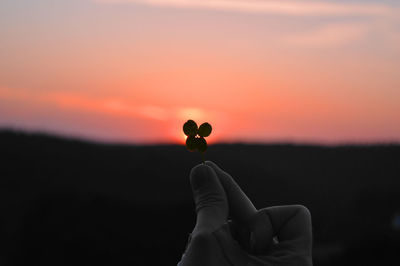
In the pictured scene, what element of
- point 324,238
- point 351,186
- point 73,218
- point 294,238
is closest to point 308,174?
point 351,186

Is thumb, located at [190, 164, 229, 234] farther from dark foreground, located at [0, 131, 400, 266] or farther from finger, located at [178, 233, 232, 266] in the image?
dark foreground, located at [0, 131, 400, 266]

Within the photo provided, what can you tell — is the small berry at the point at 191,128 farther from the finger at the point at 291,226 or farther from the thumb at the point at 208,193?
the finger at the point at 291,226

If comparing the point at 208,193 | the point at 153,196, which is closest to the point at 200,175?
the point at 208,193

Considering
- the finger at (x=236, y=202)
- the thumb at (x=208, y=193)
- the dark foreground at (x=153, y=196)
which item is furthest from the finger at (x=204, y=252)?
the dark foreground at (x=153, y=196)

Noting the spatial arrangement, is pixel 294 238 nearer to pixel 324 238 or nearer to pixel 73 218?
pixel 73 218

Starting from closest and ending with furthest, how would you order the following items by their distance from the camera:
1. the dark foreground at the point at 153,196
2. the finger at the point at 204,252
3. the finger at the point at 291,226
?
the finger at the point at 204,252
the finger at the point at 291,226
the dark foreground at the point at 153,196

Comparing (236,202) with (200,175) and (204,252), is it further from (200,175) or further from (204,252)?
(204,252)

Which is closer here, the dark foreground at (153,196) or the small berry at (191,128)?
the small berry at (191,128)
